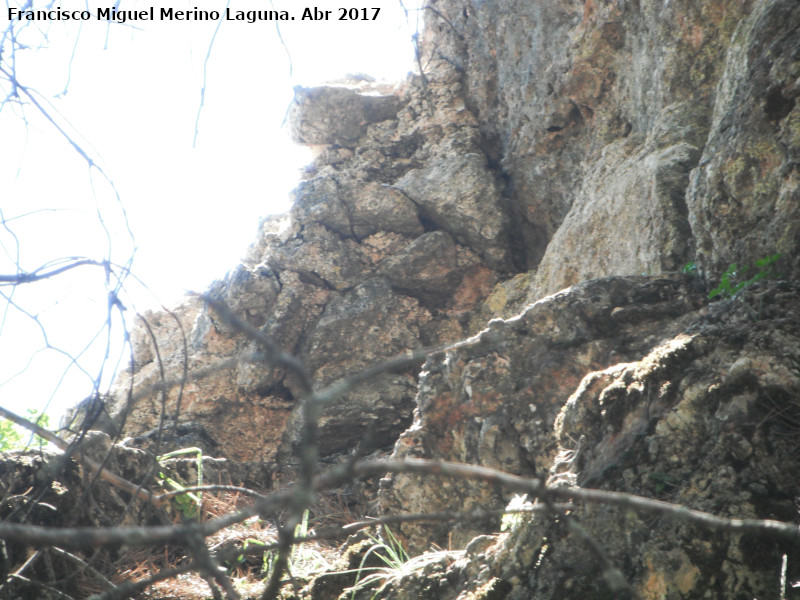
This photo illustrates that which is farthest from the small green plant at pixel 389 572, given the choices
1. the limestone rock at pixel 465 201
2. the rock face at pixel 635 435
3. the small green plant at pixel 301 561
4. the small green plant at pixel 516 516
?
the limestone rock at pixel 465 201

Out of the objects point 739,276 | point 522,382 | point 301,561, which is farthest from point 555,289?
point 301,561

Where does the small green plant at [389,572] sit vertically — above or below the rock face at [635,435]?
below

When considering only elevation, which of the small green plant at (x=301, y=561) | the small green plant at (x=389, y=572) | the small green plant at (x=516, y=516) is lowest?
the small green plant at (x=301, y=561)

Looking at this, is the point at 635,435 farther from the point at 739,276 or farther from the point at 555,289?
the point at 555,289

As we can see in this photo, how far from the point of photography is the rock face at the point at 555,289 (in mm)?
1951

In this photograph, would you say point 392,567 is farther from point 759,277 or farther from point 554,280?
point 554,280

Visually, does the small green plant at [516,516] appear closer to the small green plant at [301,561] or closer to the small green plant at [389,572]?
the small green plant at [389,572]

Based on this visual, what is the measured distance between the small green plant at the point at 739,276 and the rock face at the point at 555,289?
38mm

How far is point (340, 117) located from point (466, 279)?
3.12 m

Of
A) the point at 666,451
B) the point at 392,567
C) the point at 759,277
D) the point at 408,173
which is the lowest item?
the point at 392,567

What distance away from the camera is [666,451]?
6.72 ft

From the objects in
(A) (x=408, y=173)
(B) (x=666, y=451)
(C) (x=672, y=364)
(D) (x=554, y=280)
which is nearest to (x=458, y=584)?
(B) (x=666, y=451)

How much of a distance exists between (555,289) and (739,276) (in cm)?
233

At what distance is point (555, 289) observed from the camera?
203 inches
